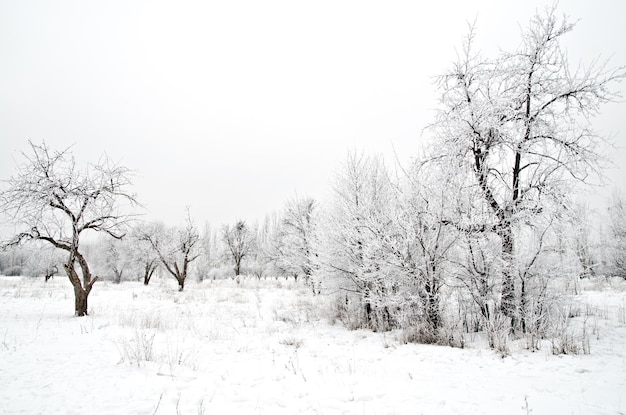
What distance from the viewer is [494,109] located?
7.09 m

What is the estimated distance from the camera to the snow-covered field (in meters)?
3.60

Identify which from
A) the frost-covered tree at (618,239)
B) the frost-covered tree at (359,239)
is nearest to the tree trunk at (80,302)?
the frost-covered tree at (359,239)

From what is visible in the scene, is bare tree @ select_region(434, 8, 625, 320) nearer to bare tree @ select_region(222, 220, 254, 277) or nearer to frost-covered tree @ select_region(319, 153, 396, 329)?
frost-covered tree @ select_region(319, 153, 396, 329)

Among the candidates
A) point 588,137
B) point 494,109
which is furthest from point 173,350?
point 588,137

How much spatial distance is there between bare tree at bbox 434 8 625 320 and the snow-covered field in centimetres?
242

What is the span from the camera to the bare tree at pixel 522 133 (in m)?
6.81

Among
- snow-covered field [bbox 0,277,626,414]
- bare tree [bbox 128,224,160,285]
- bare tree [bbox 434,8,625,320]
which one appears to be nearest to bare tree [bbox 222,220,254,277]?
bare tree [bbox 128,224,160,285]

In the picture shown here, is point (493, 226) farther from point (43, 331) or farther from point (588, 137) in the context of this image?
point (43, 331)

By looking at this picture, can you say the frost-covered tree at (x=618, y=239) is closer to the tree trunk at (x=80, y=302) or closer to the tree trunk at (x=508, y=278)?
the tree trunk at (x=508, y=278)

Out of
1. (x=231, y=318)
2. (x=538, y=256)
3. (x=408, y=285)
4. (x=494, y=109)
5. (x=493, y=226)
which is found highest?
(x=494, y=109)

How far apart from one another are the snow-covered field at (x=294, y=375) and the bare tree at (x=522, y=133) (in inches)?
95.4

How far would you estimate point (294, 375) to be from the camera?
4.92 m

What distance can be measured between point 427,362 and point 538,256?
3.76m

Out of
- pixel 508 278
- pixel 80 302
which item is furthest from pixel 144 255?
pixel 508 278
